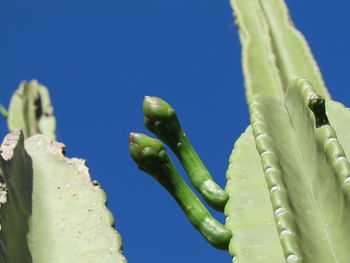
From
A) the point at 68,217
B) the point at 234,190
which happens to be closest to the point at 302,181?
the point at 234,190

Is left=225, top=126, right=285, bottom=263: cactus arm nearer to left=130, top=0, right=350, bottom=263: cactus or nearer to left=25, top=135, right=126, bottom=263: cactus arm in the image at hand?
left=130, top=0, right=350, bottom=263: cactus

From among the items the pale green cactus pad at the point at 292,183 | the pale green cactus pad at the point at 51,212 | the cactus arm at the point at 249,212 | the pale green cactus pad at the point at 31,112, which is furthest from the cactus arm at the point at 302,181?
the pale green cactus pad at the point at 31,112

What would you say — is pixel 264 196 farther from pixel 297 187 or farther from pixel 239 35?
pixel 239 35

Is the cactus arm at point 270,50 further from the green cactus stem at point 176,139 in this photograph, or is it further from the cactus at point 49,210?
the cactus at point 49,210

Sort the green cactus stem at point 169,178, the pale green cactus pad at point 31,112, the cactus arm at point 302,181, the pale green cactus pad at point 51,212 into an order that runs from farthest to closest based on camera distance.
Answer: the pale green cactus pad at point 31,112
the green cactus stem at point 169,178
the pale green cactus pad at point 51,212
the cactus arm at point 302,181

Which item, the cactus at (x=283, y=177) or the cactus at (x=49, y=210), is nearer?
the cactus at (x=283, y=177)

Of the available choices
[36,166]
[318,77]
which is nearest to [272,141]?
[36,166]
